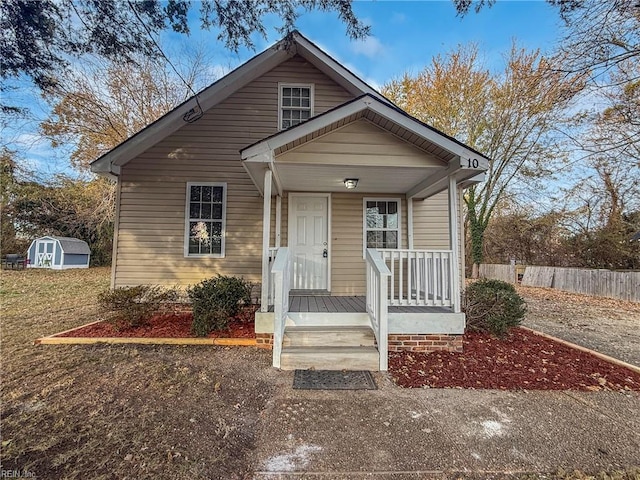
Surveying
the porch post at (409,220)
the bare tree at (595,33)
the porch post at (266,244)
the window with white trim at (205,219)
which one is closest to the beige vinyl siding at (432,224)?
the porch post at (409,220)

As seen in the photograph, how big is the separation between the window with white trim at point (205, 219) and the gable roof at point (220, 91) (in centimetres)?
135

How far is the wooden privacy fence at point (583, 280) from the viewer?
1071 centimetres

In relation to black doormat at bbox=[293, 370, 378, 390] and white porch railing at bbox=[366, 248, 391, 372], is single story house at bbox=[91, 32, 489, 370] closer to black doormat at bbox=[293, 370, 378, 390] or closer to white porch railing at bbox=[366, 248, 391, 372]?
white porch railing at bbox=[366, 248, 391, 372]

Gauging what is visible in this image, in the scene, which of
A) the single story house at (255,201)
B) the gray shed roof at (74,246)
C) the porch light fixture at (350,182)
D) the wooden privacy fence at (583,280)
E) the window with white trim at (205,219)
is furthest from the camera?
the gray shed roof at (74,246)

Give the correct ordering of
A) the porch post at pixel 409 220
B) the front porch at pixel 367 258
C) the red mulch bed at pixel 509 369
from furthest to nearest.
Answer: the porch post at pixel 409 220 → the front porch at pixel 367 258 → the red mulch bed at pixel 509 369

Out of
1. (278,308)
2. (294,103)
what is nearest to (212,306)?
(278,308)

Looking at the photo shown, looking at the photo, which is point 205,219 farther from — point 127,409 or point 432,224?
point 432,224

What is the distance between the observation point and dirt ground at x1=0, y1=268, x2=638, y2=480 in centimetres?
228

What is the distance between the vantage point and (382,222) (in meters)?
7.33

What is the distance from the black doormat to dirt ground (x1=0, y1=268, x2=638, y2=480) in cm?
19

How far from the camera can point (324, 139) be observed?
4.72 metres

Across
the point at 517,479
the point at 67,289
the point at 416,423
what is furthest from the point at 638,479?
the point at 67,289

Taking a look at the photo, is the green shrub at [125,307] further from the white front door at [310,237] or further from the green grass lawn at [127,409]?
the white front door at [310,237]

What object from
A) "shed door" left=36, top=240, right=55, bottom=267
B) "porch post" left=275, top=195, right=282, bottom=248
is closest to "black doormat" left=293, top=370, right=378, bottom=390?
"porch post" left=275, top=195, right=282, bottom=248
